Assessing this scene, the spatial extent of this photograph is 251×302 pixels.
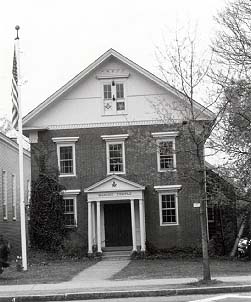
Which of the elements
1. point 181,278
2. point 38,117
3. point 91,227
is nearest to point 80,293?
point 181,278

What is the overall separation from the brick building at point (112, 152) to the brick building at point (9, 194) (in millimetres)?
3229

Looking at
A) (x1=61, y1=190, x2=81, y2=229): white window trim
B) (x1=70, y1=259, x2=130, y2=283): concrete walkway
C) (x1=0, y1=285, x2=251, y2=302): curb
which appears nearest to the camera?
(x1=0, y1=285, x2=251, y2=302): curb

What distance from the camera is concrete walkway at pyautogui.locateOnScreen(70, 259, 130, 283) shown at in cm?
2028

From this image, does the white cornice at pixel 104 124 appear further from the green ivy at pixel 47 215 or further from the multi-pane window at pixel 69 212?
the multi-pane window at pixel 69 212

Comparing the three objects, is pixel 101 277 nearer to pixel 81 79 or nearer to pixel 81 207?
pixel 81 207

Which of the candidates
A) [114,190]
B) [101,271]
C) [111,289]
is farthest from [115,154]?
[111,289]

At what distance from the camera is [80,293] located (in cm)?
1544

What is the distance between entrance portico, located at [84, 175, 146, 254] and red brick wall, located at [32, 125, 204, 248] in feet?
2.16

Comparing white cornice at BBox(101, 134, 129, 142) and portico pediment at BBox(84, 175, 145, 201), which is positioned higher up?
white cornice at BBox(101, 134, 129, 142)

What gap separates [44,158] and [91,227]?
4.33 metres

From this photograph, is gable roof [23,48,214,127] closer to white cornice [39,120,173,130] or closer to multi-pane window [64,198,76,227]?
white cornice [39,120,173,130]

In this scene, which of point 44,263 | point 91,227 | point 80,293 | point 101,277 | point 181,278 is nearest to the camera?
point 80,293

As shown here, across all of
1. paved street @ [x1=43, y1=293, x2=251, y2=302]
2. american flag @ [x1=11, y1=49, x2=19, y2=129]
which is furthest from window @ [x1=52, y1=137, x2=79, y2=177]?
paved street @ [x1=43, y1=293, x2=251, y2=302]

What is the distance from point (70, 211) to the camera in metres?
32.0
